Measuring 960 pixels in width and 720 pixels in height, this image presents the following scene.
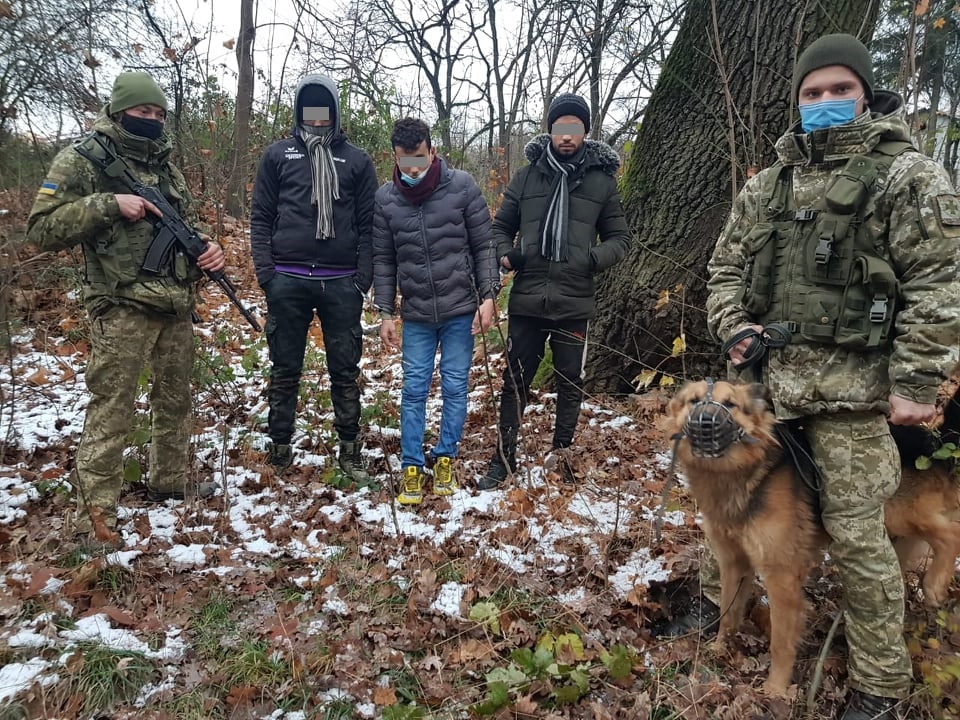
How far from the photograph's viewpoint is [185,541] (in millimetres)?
3643

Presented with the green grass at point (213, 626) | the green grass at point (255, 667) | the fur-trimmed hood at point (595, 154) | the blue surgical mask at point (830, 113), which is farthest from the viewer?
the fur-trimmed hood at point (595, 154)

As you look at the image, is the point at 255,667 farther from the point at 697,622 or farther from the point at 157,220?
the point at 157,220

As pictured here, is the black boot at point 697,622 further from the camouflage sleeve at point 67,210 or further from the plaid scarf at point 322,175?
the camouflage sleeve at point 67,210

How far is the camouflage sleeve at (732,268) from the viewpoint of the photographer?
8.48 feet

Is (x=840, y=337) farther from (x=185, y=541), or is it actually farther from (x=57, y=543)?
(x=57, y=543)

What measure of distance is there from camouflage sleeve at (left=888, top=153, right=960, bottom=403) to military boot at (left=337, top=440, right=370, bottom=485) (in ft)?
11.6

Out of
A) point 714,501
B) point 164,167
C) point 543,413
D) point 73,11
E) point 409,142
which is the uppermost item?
point 73,11

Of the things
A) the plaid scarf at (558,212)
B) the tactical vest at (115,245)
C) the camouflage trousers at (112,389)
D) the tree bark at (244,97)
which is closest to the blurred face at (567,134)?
the plaid scarf at (558,212)

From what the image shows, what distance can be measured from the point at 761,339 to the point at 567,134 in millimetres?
2207

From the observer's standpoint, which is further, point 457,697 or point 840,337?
point 457,697

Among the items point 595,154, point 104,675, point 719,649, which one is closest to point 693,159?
point 595,154

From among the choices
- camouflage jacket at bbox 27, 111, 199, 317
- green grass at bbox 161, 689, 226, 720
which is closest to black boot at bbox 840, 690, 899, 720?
green grass at bbox 161, 689, 226, 720

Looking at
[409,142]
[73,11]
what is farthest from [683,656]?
[73,11]

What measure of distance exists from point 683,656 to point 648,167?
4.13m
